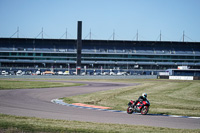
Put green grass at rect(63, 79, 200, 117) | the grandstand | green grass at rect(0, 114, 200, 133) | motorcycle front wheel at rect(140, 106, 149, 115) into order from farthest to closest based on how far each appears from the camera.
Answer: the grandstand < green grass at rect(63, 79, 200, 117) < motorcycle front wheel at rect(140, 106, 149, 115) < green grass at rect(0, 114, 200, 133)

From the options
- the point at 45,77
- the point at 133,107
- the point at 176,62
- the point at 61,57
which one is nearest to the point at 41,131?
the point at 133,107

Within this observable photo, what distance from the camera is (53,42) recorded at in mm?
130375

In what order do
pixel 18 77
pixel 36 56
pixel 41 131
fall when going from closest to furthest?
pixel 41 131 < pixel 18 77 < pixel 36 56

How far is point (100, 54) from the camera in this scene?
129500 mm

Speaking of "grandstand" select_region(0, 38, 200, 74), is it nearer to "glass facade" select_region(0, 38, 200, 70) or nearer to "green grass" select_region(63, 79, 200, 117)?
"glass facade" select_region(0, 38, 200, 70)

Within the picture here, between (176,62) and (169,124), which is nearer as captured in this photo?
(169,124)

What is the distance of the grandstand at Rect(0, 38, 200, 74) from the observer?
12675 centimetres

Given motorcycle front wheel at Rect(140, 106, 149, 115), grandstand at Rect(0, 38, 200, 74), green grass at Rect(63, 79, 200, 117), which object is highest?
grandstand at Rect(0, 38, 200, 74)

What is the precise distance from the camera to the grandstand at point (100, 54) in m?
127

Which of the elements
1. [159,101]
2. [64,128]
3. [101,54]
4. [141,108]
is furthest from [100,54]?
[64,128]

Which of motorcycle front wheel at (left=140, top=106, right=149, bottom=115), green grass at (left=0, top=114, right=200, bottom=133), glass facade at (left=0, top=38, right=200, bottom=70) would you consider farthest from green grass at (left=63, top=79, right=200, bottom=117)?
glass facade at (left=0, top=38, right=200, bottom=70)

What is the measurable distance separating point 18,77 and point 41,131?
75.3m

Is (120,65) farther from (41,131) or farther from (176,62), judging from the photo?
(41,131)

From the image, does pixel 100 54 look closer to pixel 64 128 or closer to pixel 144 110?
pixel 144 110
